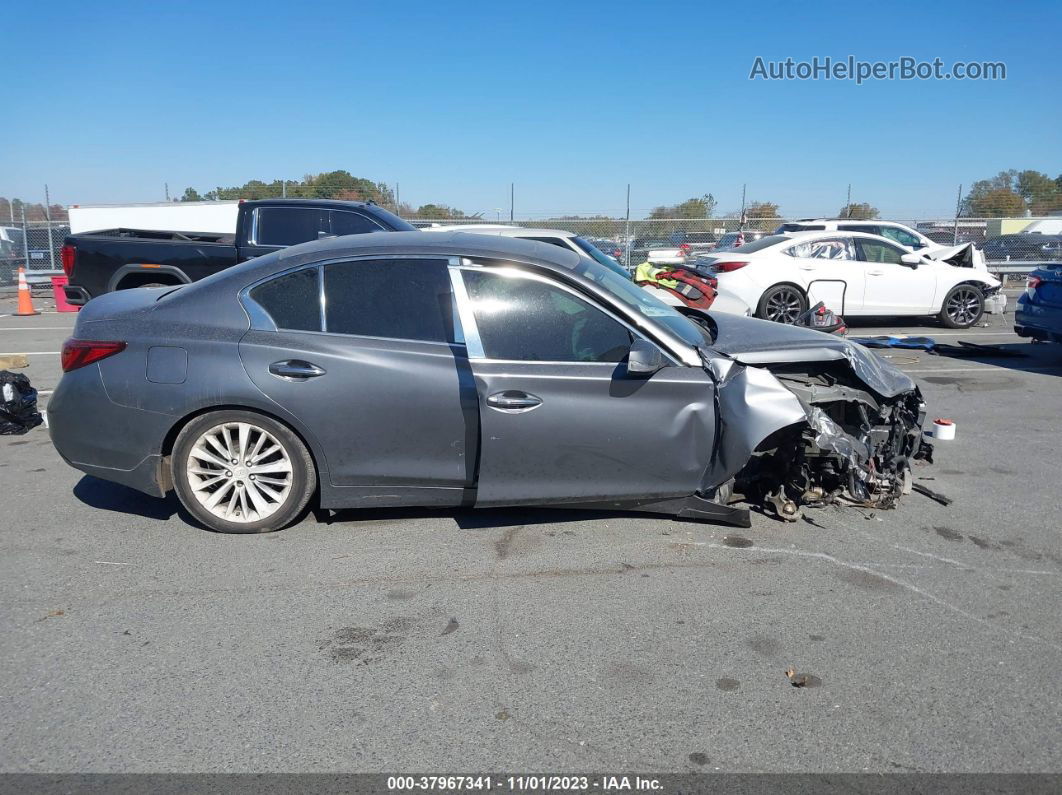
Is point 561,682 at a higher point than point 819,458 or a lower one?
lower

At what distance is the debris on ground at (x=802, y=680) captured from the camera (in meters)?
3.18

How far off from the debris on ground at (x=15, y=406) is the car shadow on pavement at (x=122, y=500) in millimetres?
1748

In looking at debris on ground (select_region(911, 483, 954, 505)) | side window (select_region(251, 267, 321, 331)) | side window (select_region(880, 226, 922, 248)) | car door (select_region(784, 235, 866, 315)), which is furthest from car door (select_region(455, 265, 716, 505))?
side window (select_region(880, 226, 922, 248))

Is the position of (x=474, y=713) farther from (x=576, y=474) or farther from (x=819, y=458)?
(x=819, y=458)

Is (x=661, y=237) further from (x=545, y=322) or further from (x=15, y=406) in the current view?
(x=545, y=322)

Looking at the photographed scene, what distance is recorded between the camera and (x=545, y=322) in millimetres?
4441

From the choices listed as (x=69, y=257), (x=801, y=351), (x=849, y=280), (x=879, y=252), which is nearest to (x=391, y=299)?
(x=801, y=351)

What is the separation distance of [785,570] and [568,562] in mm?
1088

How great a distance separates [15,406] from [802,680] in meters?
6.40

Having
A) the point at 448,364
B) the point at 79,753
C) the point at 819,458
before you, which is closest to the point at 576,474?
the point at 448,364

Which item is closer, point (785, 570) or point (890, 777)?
point (890, 777)

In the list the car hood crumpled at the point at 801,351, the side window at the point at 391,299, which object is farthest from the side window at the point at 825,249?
the side window at the point at 391,299

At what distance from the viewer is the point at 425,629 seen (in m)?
3.59

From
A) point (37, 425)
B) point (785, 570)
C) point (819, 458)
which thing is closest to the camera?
point (785, 570)
